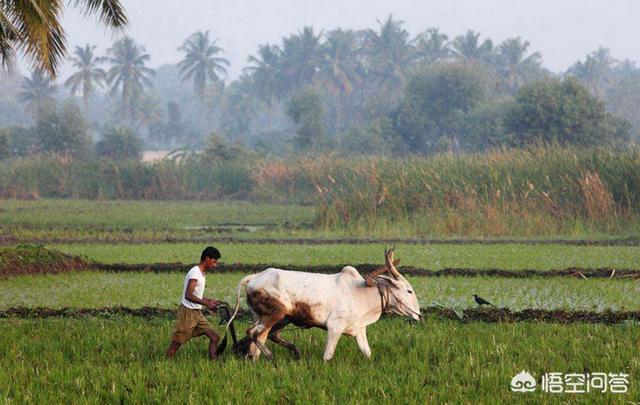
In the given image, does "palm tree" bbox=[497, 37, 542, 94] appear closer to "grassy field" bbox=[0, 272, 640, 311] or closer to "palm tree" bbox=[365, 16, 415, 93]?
"palm tree" bbox=[365, 16, 415, 93]

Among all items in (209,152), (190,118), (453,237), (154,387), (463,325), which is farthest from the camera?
(190,118)

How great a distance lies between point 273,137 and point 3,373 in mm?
70265

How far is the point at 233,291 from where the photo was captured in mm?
12953

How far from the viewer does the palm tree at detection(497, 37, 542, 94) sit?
258ft

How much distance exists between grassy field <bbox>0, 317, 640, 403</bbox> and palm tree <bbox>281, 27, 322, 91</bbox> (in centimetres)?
7420

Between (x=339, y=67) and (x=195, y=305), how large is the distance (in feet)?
242

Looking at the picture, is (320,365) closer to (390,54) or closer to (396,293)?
(396,293)

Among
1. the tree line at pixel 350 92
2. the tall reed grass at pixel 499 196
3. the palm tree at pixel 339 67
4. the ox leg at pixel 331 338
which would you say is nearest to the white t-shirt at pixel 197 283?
the ox leg at pixel 331 338

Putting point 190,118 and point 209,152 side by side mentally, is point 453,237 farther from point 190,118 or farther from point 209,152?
point 190,118

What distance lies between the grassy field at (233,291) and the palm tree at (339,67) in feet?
209

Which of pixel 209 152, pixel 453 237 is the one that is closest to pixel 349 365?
pixel 453 237

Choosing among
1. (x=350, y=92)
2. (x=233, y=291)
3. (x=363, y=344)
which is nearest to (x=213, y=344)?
(x=363, y=344)

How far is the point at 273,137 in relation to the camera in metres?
77.2

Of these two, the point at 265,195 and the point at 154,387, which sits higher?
the point at 265,195
